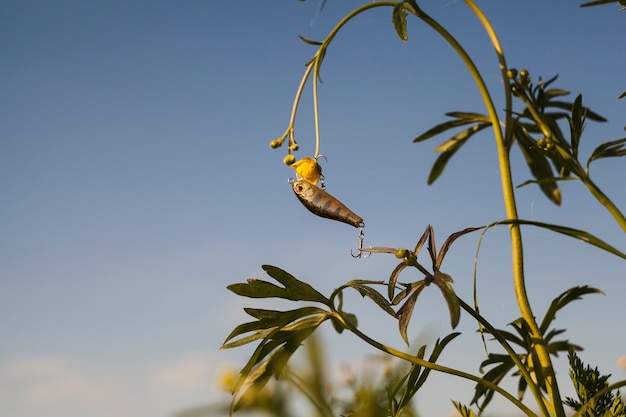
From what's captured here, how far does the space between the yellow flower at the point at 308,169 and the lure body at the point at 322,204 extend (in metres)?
0.03

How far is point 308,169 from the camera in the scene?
4.19ft

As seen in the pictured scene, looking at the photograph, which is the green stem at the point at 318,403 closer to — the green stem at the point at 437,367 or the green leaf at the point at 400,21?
the green stem at the point at 437,367

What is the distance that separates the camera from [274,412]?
26 cm

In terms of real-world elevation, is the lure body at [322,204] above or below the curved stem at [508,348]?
above

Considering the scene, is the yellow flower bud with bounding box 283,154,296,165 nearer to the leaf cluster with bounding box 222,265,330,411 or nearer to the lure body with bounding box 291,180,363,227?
the lure body with bounding box 291,180,363,227

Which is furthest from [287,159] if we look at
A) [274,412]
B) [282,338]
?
[274,412]

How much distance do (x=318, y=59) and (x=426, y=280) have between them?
0.58m

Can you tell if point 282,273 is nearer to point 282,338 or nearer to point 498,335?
point 282,338

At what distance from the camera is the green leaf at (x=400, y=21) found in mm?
1267

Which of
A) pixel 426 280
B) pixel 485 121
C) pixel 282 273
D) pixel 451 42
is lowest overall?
pixel 426 280

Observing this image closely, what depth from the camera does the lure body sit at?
1187mm

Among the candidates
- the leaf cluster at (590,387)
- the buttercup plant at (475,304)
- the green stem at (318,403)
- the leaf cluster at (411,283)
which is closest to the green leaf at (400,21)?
the buttercup plant at (475,304)

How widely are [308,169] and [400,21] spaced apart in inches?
13.1

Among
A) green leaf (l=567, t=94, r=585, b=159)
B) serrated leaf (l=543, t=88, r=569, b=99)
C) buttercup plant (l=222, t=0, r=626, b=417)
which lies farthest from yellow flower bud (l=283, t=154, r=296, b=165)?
serrated leaf (l=543, t=88, r=569, b=99)
